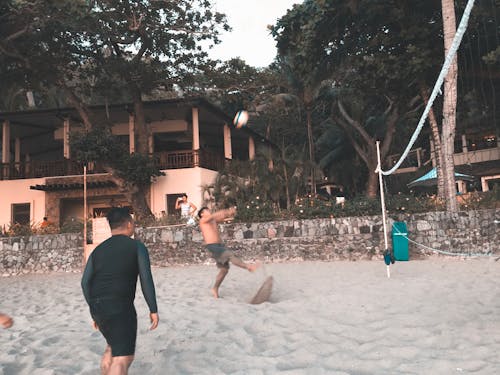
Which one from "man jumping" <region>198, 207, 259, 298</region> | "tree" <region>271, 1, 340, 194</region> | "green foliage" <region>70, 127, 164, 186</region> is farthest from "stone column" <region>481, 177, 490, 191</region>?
"man jumping" <region>198, 207, 259, 298</region>

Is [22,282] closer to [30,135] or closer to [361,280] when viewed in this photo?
[361,280]

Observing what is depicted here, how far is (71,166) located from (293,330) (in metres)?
17.0

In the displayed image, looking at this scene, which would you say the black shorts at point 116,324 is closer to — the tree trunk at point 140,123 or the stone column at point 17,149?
the tree trunk at point 140,123

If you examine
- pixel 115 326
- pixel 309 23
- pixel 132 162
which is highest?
pixel 309 23

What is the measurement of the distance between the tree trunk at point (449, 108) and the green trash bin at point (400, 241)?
5.67ft

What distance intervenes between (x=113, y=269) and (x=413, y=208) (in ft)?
34.8

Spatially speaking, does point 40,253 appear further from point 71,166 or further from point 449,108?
point 449,108

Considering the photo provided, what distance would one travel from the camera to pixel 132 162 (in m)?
15.9

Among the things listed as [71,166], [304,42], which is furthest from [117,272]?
[71,166]

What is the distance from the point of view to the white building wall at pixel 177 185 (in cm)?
1752

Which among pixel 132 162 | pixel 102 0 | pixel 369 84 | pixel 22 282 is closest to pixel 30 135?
pixel 132 162

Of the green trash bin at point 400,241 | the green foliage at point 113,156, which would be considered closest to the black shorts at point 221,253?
the green trash bin at point 400,241

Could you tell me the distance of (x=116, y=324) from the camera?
2.65 m

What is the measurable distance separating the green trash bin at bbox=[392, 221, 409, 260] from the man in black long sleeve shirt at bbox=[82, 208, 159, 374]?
9.21 metres
